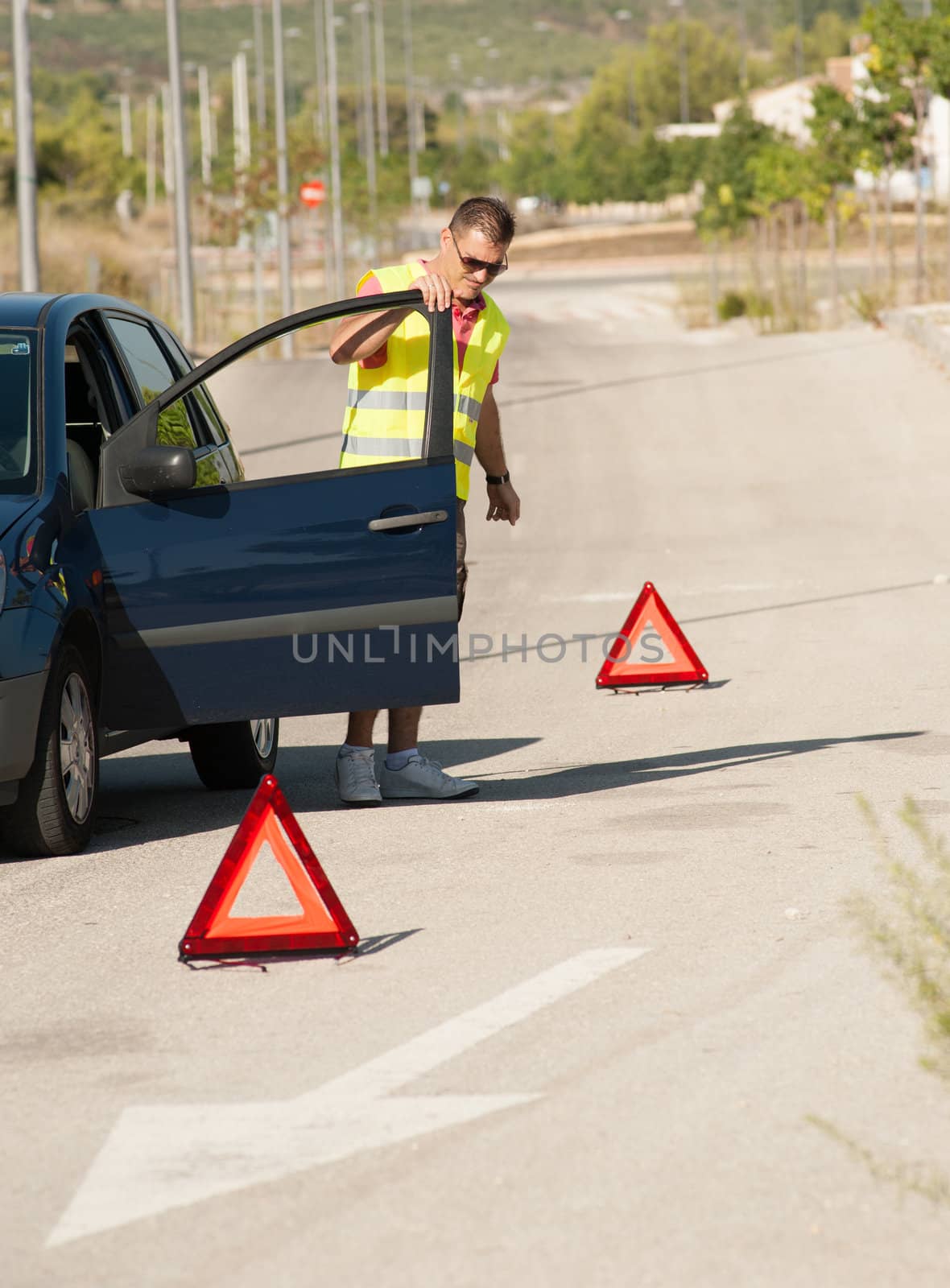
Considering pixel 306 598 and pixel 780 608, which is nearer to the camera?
pixel 306 598

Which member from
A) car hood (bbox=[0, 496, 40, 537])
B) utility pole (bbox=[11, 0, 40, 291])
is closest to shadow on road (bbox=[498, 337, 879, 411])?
utility pole (bbox=[11, 0, 40, 291])

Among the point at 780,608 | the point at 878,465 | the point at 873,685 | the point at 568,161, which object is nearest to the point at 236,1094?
the point at 873,685

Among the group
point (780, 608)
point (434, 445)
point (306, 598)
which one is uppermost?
point (434, 445)

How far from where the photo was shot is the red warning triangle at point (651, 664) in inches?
414

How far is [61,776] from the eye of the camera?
689 centimetres

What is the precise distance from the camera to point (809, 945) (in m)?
5.46

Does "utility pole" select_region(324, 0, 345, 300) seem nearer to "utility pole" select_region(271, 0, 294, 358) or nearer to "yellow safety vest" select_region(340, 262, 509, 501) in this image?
"utility pole" select_region(271, 0, 294, 358)

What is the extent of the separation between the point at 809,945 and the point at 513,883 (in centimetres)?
113

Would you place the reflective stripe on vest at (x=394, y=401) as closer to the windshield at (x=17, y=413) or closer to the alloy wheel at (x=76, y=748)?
the windshield at (x=17, y=413)

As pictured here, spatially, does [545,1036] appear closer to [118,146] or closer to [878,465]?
[878,465]

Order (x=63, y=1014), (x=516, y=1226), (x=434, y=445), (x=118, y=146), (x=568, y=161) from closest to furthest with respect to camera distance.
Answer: (x=516, y=1226)
(x=63, y=1014)
(x=434, y=445)
(x=118, y=146)
(x=568, y=161)

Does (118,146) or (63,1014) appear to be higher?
(118,146)

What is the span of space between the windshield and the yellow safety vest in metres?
1.05

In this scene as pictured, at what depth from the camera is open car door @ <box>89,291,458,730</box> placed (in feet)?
23.3
